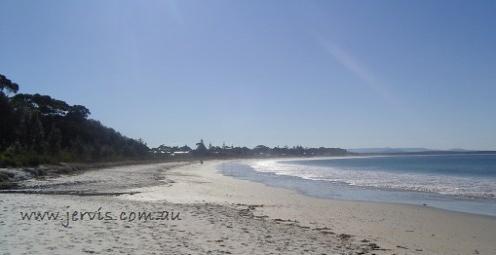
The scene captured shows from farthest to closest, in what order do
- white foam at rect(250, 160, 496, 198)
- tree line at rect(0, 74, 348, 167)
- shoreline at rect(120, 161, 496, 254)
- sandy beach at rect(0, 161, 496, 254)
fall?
tree line at rect(0, 74, 348, 167) < white foam at rect(250, 160, 496, 198) < shoreline at rect(120, 161, 496, 254) < sandy beach at rect(0, 161, 496, 254)

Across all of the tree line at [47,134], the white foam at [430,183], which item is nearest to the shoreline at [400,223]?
the white foam at [430,183]

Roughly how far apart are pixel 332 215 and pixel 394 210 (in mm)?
3686

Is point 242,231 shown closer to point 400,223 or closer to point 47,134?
point 400,223

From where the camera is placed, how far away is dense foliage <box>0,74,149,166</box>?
44350 mm

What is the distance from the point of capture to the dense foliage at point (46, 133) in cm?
4435

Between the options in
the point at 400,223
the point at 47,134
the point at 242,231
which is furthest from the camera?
the point at 47,134

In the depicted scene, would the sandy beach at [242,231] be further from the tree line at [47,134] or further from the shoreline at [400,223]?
the tree line at [47,134]

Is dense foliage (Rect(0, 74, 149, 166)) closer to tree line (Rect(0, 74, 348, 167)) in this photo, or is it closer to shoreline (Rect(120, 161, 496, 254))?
tree line (Rect(0, 74, 348, 167))

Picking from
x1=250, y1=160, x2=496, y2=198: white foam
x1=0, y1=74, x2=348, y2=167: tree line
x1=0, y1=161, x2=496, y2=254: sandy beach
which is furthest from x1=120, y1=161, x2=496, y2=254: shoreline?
x1=0, y1=74, x2=348, y2=167: tree line

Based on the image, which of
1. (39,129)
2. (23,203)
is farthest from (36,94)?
(23,203)

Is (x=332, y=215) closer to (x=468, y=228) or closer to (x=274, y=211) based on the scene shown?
(x=274, y=211)

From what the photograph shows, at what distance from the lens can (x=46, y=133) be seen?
69375mm

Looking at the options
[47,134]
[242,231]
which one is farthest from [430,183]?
[47,134]

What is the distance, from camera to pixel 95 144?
81.8 metres
